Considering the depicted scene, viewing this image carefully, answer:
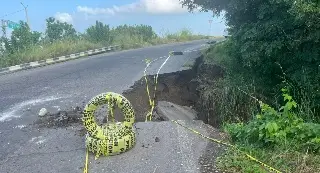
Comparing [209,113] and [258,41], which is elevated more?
[258,41]

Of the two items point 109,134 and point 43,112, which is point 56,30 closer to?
point 43,112

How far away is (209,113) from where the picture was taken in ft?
28.1

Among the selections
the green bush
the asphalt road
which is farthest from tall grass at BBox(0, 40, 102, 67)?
the green bush

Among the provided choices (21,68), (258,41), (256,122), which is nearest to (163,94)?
(258,41)

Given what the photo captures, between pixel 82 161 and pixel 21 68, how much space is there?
10291 mm

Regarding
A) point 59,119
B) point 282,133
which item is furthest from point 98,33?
point 282,133

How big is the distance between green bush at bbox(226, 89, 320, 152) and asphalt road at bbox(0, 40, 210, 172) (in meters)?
3.24

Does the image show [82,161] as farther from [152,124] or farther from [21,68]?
[21,68]

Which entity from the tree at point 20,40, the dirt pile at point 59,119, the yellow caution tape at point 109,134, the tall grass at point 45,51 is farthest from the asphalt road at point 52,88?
the tree at point 20,40

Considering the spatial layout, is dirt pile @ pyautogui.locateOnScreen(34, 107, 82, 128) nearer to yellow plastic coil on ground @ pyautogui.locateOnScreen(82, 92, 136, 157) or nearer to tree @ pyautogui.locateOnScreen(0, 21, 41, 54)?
yellow plastic coil on ground @ pyautogui.locateOnScreen(82, 92, 136, 157)

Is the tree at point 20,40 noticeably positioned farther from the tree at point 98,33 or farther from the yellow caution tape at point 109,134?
the yellow caution tape at point 109,134

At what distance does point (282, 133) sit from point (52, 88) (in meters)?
6.86

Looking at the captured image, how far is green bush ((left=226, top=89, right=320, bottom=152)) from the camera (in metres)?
4.80

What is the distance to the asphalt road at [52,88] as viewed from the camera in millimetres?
6496
